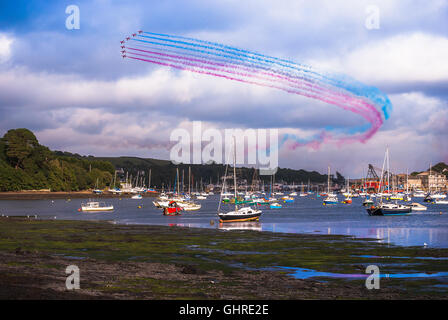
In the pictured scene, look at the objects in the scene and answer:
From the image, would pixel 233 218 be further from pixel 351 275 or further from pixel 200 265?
pixel 351 275

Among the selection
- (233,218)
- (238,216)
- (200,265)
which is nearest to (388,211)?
(238,216)

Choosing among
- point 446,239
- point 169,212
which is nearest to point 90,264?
point 446,239

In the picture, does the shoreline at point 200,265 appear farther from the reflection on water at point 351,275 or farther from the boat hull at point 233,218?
the boat hull at point 233,218

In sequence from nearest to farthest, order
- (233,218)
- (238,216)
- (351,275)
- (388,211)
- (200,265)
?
(351,275), (200,265), (233,218), (238,216), (388,211)

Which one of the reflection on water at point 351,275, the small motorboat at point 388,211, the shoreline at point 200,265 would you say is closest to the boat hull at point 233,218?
the shoreline at point 200,265

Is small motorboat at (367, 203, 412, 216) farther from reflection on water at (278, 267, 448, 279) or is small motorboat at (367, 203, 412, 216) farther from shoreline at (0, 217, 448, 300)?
reflection on water at (278, 267, 448, 279)

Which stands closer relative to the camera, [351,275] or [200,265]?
[351,275]

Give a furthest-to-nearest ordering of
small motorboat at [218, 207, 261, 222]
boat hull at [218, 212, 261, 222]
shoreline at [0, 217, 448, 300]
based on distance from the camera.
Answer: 1. small motorboat at [218, 207, 261, 222]
2. boat hull at [218, 212, 261, 222]
3. shoreline at [0, 217, 448, 300]

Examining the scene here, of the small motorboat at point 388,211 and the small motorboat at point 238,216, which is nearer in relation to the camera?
the small motorboat at point 238,216

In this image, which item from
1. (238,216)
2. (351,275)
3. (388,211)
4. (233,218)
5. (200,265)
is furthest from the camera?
(388,211)

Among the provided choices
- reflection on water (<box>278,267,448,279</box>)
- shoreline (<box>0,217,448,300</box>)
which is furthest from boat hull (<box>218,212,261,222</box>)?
reflection on water (<box>278,267,448,279</box>)
